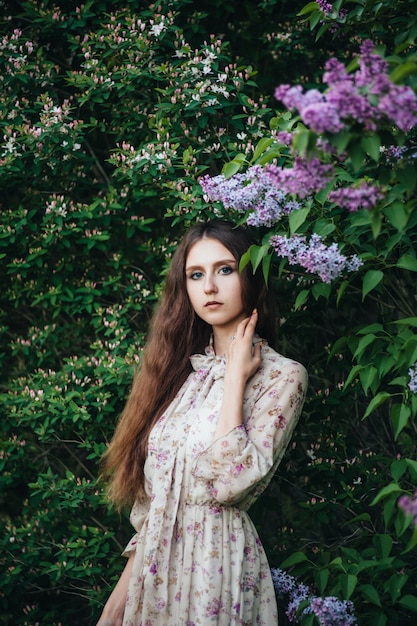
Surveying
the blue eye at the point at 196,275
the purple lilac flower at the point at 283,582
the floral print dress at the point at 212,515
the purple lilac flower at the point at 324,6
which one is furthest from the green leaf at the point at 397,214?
the purple lilac flower at the point at 283,582

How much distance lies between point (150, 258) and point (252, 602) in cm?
149

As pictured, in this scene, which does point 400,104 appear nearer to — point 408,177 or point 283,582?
point 408,177

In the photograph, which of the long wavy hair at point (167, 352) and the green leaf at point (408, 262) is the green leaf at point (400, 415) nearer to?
the green leaf at point (408, 262)

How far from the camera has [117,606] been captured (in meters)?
2.44

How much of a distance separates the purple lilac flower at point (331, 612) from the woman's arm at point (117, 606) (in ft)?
1.95

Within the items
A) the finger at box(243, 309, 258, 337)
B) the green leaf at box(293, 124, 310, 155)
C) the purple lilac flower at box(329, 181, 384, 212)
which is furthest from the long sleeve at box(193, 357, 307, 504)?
the green leaf at box(293, 124, 310, 155)

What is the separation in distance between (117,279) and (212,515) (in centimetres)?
122

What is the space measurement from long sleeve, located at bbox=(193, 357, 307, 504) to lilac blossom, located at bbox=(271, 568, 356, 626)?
0.39m

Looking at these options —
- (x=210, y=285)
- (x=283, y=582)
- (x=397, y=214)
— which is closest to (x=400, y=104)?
(x=397, y=214)

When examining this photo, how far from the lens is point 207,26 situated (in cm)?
355

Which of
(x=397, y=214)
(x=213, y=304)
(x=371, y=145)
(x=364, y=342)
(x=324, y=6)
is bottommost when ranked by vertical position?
(x=364, y=342)

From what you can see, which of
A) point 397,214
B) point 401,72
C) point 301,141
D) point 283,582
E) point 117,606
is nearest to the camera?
point 401,72

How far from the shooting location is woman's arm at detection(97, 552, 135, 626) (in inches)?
95.4

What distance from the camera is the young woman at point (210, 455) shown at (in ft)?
7.27
